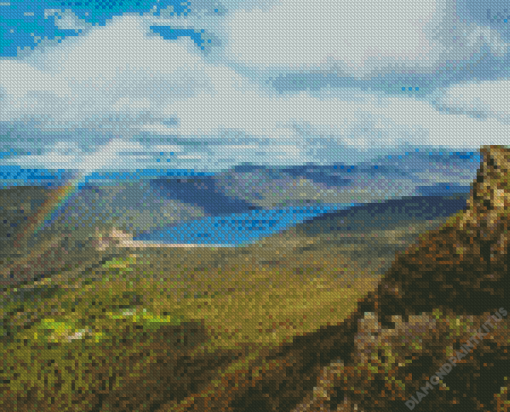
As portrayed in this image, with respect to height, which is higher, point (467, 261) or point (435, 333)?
point (467, 261)

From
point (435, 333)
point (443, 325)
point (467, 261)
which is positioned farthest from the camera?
point (467, 261)

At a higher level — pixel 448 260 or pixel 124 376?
pixel 448 260

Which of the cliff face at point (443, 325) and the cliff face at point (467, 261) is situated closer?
the cliff face at point (443, 325)

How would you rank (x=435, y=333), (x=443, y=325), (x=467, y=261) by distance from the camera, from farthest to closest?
(x=467, y=261) → (x=443, y=325) → (x=435, y=333)

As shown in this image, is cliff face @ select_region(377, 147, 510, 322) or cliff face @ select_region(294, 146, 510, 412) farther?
cliff face @ select_region(377, 147, 510, 322)

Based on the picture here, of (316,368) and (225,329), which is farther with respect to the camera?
(225,329)

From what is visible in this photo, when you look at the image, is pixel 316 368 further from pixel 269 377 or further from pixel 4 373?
pixel 4 373

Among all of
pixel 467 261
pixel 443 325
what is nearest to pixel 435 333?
pixel 443 325

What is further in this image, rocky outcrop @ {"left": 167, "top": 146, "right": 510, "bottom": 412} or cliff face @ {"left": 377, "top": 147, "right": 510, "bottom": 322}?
cliff face @ {"left": 377, "top": 147, "right": 510, "bottom": 322}

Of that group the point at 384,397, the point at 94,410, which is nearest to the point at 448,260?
the point at 384,397

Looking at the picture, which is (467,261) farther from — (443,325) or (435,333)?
(435,333)

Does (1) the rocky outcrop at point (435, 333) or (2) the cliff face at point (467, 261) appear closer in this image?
(1) the rocky outcrop at point (435, 333)
